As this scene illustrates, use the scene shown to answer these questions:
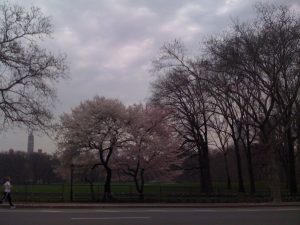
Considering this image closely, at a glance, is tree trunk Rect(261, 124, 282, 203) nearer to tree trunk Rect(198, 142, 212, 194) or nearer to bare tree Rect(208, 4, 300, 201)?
bare tree Rect(208, 4, 300, 201)

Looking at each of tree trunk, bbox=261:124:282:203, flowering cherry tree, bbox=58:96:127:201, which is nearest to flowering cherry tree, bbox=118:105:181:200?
flowering cherry tree, bbox=58:96:127:201

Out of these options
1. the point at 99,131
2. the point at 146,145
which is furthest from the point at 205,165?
the point at 99,131

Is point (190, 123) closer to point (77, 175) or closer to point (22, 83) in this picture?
point (77, 175)

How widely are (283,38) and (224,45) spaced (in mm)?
4247

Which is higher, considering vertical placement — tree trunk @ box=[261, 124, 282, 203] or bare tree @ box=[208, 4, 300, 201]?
bare tree @ box=[208, 4, 300, 201]

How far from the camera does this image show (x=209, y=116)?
52281 mm

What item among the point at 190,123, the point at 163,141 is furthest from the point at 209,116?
the point at 163,141

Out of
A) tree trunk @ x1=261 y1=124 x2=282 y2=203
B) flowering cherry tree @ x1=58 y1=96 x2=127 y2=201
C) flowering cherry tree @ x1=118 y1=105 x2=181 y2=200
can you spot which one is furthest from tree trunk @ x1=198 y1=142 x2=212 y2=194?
tree trunk @ x1=261 y1=124 x2=282 y2=203

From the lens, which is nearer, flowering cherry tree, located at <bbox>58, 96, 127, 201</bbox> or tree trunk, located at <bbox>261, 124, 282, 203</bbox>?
tree trunk, located at <bbox>261, 124, 282, 203</bbox>

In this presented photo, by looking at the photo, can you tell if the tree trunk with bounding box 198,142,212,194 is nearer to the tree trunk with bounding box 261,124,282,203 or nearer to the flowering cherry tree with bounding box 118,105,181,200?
the flowering cherry tree with bounding box 118,105,181,200

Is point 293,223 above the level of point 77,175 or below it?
below

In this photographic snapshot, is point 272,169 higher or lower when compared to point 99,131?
lower

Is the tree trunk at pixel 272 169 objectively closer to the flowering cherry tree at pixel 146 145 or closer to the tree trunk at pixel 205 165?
the flowering cherry tree at pixel 146 145

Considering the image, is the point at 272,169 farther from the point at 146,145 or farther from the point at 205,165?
the point at 205,165
